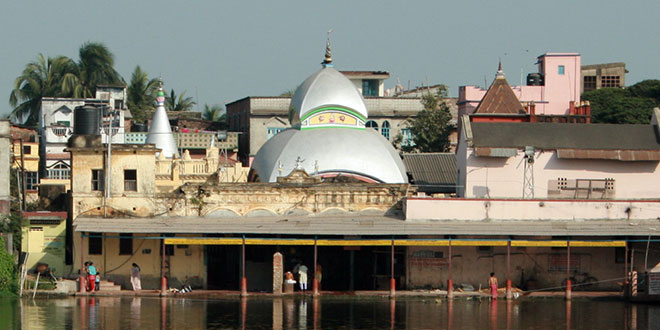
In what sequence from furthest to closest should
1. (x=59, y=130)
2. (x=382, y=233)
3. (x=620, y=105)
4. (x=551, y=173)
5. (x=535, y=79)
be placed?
(x=535, y=79) → (x=620, y=105) → (x=59, y=130) → (x=551, y=173) → (x=382, y=233)

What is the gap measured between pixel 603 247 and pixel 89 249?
58.2 ft

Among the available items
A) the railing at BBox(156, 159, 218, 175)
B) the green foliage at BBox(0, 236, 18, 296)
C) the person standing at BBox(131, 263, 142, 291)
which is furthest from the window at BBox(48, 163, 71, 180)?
the person standing at BBox(131, 263, 142, 291)

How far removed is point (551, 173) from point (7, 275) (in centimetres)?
2033

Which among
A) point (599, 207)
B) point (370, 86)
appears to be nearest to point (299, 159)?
point (599, 207)

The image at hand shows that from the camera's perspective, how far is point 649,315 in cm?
3888

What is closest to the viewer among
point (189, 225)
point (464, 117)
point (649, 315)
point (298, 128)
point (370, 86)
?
point (649, 315)

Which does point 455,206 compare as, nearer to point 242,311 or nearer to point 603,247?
point 603,247

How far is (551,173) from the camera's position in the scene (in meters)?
49.2

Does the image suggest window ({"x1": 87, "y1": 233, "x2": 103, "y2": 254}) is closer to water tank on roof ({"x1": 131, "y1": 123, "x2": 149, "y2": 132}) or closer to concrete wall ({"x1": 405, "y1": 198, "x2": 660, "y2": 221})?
concrete wall ({"x1": 405, "y1": 198, "x2": 660, "y2": 221})

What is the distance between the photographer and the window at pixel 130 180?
152 ft

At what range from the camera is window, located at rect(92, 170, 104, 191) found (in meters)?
46.0

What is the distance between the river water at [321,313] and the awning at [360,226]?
221 cm

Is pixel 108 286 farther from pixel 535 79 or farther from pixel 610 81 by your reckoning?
pixel 610 81

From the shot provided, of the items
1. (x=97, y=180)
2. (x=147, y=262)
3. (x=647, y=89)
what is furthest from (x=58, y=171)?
(x=647, y=89)
